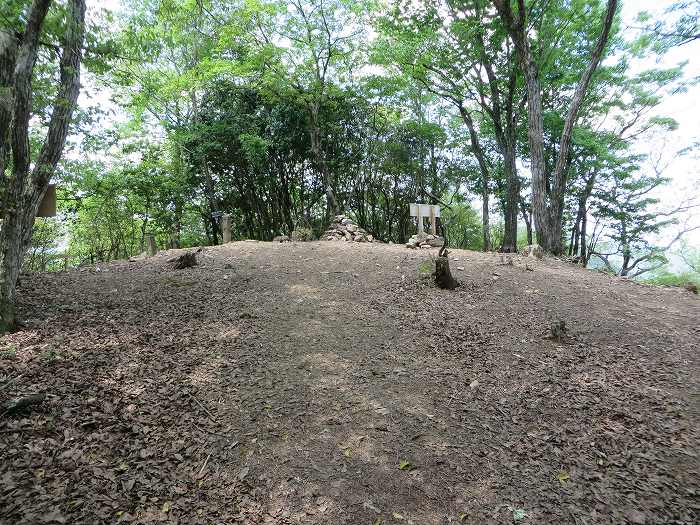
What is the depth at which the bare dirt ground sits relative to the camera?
212 centimetres

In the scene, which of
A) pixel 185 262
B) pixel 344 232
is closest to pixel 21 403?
pixel 185 262

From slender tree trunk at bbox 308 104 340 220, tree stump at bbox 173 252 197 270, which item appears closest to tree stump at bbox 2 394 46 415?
tree stump at bbox 173 252 197 270

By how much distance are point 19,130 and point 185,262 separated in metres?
2.91

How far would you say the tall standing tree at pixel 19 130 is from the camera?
3151 mm

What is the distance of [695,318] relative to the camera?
4559mm

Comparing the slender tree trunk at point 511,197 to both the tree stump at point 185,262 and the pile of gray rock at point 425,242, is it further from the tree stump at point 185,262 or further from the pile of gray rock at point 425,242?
the tree stump at point 185,262

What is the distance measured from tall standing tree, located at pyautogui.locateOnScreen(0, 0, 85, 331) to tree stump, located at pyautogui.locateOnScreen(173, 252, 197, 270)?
2.07 meters

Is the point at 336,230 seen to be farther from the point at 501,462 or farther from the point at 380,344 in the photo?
the point at 501,462

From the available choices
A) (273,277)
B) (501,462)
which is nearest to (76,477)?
(501,462)

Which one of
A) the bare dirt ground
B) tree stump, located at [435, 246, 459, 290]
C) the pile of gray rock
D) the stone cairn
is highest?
the stone cairn

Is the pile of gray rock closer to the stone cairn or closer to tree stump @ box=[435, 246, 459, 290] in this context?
the stone cairn

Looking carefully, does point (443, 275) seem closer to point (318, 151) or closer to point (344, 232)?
point (344, 232)

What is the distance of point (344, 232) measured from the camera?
9.39 metres

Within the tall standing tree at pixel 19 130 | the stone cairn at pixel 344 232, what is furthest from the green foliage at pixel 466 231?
the tall standing tree at pixel 19 130
